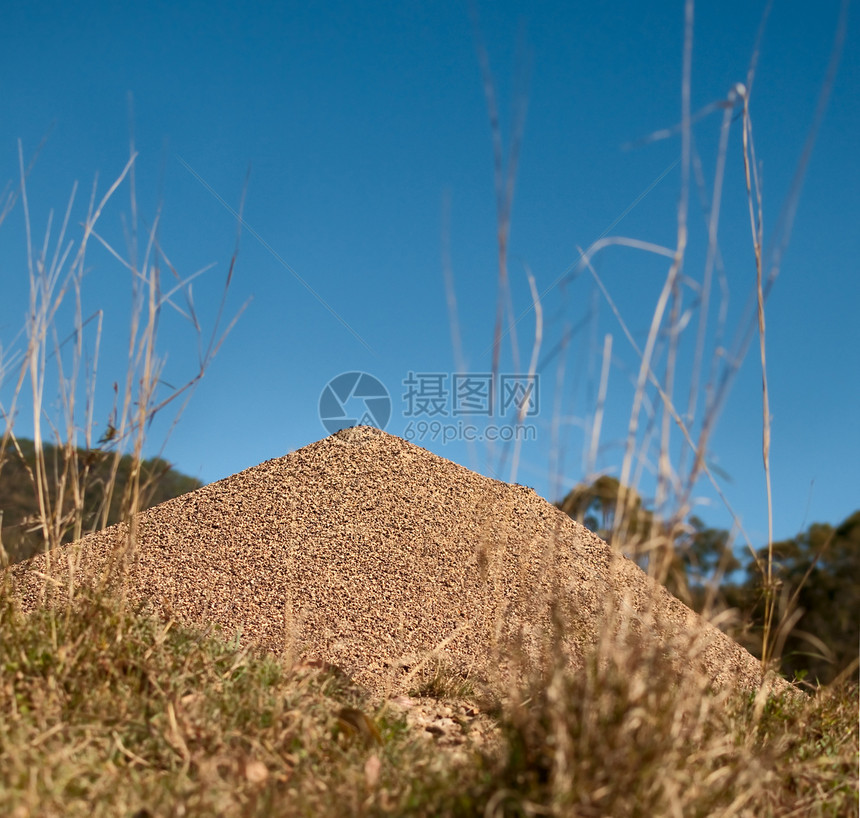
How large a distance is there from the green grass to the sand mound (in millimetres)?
463

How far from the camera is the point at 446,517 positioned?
13.7 ft

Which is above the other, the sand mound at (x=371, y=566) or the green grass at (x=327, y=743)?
the sand mound at (x=371, y=566)

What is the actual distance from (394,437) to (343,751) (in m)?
3.22

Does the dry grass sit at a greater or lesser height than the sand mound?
lesser

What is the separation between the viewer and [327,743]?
6.08 feet

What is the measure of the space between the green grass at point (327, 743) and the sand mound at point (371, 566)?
18.2 inches

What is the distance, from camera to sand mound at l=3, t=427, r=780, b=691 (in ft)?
10.2

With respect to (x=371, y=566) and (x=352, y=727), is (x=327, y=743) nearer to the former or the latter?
(x=352, y=727)

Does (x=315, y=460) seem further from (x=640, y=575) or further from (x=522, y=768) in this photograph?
(x=522, y=768)

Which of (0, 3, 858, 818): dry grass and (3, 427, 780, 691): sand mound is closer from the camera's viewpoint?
(0, 3, 858, 818): dry grass

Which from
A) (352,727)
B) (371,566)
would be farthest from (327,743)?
(371,566)

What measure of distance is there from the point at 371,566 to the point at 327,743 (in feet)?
6.04

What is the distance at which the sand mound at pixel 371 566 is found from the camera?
310cm

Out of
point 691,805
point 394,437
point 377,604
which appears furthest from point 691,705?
point 394,437
